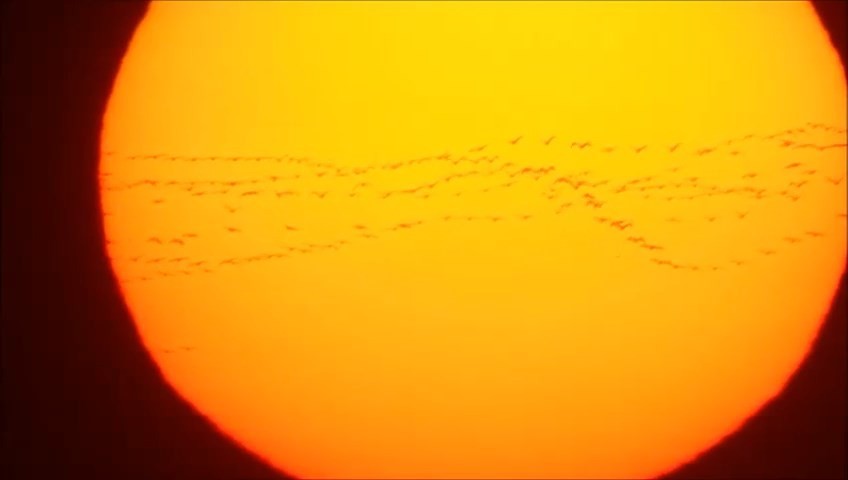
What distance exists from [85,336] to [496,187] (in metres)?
0.47

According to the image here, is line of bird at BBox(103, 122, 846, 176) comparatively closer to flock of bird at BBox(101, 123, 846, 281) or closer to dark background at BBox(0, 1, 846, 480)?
flock of bird at BBox(101, 123, 846, 281)

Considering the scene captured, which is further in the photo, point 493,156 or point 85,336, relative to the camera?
point 85,336

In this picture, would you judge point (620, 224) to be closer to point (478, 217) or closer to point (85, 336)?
point (478, 217)

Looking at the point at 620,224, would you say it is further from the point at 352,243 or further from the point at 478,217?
the point at 352,243

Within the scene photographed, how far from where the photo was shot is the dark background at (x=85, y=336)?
108 cm

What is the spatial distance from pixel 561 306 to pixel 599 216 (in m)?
0.08

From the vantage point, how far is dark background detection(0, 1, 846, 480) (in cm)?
108

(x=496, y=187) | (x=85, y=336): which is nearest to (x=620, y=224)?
(x=496, y=187)

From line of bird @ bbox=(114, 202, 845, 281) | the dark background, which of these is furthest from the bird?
the dark background

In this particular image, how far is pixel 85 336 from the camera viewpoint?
1.11m

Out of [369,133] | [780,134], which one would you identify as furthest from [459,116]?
[780,134]

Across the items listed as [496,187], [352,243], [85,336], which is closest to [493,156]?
[496,187]

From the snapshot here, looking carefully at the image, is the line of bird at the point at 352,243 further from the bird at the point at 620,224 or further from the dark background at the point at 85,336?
the dark background at the point at 85,336

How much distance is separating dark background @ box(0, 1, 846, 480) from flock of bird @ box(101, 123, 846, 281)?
15 centimetres
